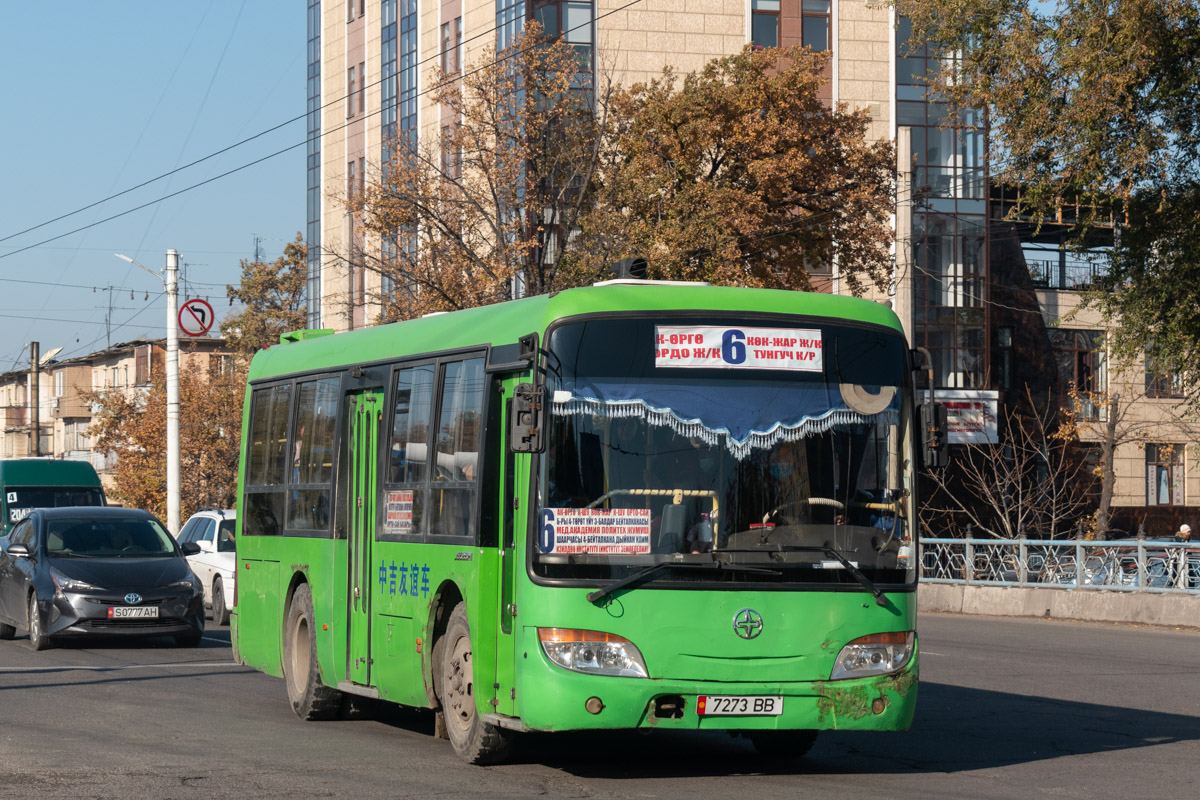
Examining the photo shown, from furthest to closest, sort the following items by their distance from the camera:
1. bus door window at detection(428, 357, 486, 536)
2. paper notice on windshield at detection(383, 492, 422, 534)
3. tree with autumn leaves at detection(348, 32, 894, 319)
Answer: tree with autumn leaves at detection(348, 32, 894, 319), paper notice on windshield at detection(383, 492, 422, 534), bus door window at detection(428, 357, 486, 536)

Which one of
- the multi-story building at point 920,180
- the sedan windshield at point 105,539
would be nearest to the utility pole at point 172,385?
the multi-story building at point 920,180

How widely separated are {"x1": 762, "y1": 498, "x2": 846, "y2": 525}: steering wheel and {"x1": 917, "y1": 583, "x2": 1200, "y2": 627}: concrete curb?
13891mm

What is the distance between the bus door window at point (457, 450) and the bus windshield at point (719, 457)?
39.3 inches

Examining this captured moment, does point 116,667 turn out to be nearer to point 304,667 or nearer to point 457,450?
point 304,667

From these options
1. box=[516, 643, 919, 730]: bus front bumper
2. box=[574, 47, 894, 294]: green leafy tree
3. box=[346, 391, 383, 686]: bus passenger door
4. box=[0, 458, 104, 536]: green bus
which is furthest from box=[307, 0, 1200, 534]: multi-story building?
box=[516, 643, 919, 730]: bus front bumper

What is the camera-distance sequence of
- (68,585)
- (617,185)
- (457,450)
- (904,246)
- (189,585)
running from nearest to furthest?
(457,450) < (68,585) < (189,585) < (617,185) < (904,246)

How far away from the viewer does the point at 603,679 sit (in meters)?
9.13

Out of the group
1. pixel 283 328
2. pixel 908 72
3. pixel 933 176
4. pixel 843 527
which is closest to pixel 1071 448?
pixel 933 176

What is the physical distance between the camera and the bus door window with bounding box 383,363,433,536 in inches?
437

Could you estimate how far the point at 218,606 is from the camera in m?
24.6

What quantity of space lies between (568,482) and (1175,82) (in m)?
13.5

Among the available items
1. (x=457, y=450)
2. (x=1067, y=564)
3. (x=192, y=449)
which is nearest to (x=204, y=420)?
(x=192, y=449)

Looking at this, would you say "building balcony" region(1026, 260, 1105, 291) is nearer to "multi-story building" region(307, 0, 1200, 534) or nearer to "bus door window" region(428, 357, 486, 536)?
"multi-story building" region(307, 0, 1200, 534)

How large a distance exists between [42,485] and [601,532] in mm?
25122
